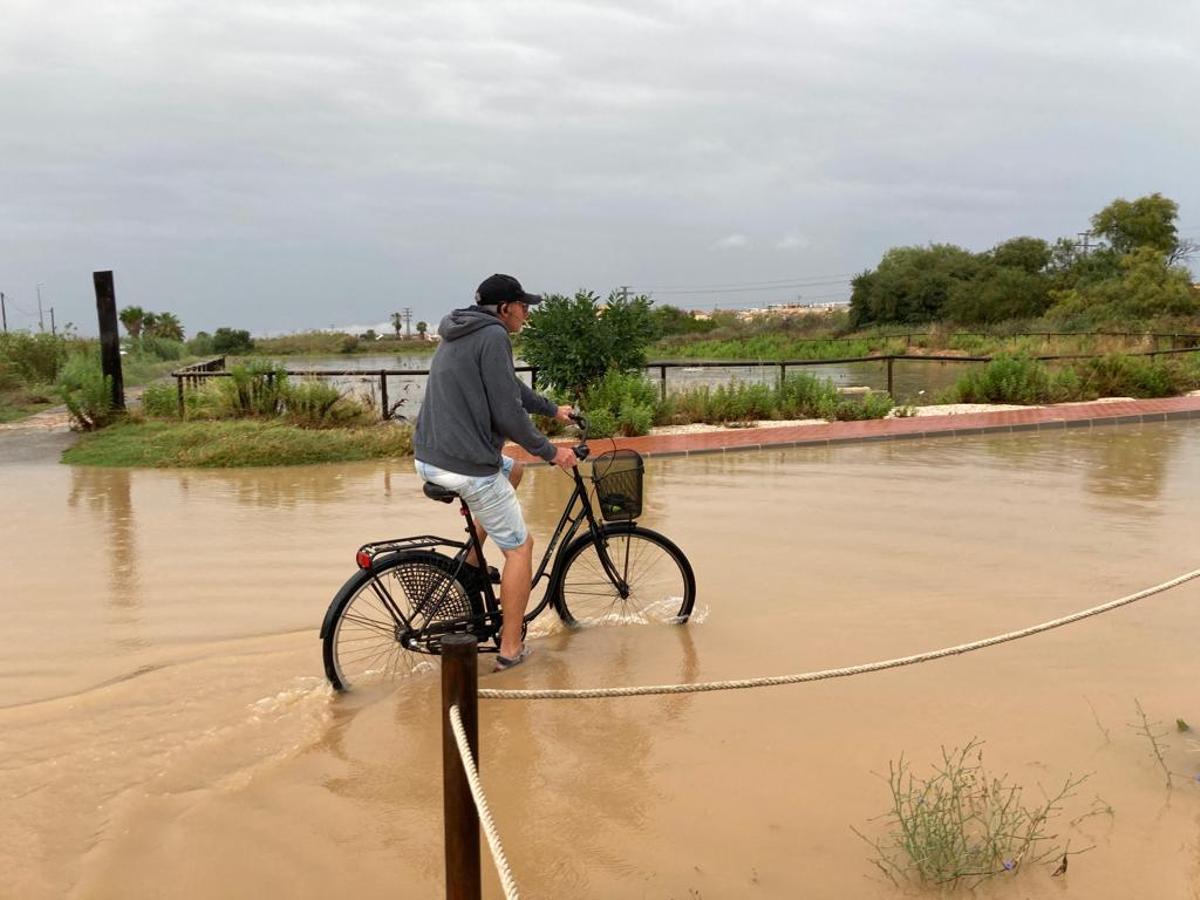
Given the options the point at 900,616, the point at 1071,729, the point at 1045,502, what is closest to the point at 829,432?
the point at 1045,502

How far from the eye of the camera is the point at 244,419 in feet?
47.9

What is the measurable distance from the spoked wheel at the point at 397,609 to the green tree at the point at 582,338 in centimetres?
977

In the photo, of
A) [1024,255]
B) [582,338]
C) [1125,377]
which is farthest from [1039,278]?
[582,338]

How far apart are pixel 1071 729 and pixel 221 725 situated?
3747 mm

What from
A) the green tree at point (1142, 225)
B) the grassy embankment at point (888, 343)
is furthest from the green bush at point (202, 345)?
the green tree at point (1142, 225)

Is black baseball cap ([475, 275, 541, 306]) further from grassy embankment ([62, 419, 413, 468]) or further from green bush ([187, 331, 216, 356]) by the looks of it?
green bush ([187, 331, 216, 356])

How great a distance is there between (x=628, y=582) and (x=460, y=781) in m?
3.24

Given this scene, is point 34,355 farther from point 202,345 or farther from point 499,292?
point 202,345

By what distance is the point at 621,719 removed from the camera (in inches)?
182

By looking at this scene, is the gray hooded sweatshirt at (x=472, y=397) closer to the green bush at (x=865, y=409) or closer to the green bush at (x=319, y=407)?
the green bush at (x=319, y=407)

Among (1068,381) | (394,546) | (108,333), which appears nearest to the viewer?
(394,546)

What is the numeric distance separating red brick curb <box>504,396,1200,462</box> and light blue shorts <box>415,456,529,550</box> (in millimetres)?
7507

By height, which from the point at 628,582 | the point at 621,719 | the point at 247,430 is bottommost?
the point at 621,719

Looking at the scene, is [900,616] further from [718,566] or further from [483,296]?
[483,296]
